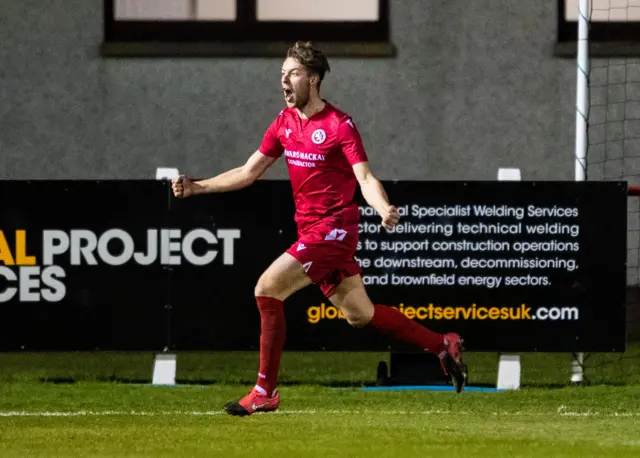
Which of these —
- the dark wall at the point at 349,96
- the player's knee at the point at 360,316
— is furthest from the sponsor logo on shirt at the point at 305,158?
the dark wall at the point at 349,96

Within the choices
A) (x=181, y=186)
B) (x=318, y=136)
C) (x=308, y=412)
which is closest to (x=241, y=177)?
(x=181, y=186)

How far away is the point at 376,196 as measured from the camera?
29.2 ft

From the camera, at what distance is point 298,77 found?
926cm

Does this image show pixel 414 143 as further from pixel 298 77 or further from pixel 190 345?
pixel 298 77

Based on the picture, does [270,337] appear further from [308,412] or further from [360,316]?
[308,412]

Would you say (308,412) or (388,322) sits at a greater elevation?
(388,322)

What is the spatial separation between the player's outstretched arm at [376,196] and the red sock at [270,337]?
0.84 meters

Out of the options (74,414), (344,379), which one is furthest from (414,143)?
(74,414)

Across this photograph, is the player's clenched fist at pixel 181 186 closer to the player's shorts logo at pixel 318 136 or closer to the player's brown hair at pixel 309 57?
the player's shorts logo at pixel 318 136

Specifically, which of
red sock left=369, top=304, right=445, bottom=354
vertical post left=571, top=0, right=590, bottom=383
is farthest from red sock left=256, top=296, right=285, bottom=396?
vertical post left=571, top=0, right=590, bottom=383

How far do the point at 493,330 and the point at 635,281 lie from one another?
265 cm

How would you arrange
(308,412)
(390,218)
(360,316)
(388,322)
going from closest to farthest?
(390,218), (360,316), (388,322), (308,412)

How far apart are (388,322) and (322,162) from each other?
3.44 ft

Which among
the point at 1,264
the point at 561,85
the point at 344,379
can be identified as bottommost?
the point at 344,379
